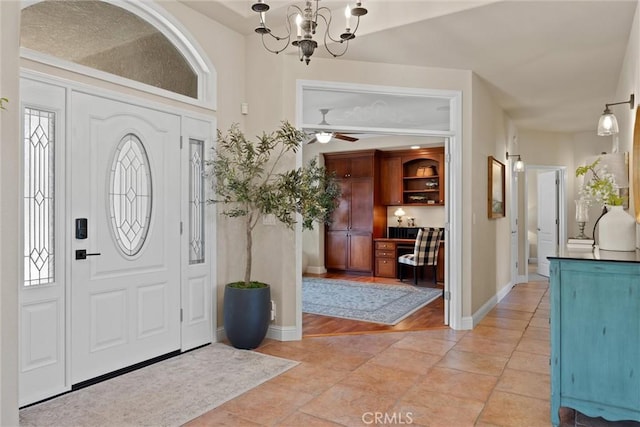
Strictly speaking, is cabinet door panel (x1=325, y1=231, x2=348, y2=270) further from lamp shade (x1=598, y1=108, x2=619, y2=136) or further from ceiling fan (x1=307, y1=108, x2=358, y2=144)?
lamp shade (x1=598, y1=108, x2=619, y2=136)

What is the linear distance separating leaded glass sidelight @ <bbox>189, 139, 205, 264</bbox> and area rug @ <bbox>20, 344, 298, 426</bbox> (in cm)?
88

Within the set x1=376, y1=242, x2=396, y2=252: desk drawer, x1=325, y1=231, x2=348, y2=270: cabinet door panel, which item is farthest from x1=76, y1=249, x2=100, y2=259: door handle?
x1=325, y1=231, x2=348, y2=270: cabinet door panel

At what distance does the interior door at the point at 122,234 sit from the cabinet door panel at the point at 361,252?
497cm

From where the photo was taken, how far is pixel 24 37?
2.67 m

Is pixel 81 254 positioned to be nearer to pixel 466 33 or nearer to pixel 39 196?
pixel 39 196

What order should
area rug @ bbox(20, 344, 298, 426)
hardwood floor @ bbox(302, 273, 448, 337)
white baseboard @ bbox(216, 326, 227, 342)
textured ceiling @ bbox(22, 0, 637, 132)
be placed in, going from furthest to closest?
hardwood floor @ bbox(302, 273, 448, 337)
white baseboard @ bbox(216, 326, 227, 342)
textured ceiling @ bbox(22, 0, 637, 132)
area rug @ bbox(20, 344, 298, 426)

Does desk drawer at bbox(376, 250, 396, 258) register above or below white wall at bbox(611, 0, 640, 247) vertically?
below

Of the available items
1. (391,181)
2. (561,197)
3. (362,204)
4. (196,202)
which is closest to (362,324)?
(196,202)

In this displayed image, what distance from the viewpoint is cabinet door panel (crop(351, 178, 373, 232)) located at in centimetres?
818

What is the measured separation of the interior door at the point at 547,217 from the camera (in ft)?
25.7

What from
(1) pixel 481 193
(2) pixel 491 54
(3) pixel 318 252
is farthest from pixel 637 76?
(3) pixel 318 252

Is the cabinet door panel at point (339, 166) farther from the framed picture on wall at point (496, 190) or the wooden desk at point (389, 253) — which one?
the framed picture on wall at point (496, 190)

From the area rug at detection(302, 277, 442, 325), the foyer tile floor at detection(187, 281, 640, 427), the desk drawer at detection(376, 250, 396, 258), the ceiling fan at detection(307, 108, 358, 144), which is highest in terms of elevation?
the ceiling fan at detection(307, 108, 358, 144)

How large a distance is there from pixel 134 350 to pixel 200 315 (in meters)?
0.68
